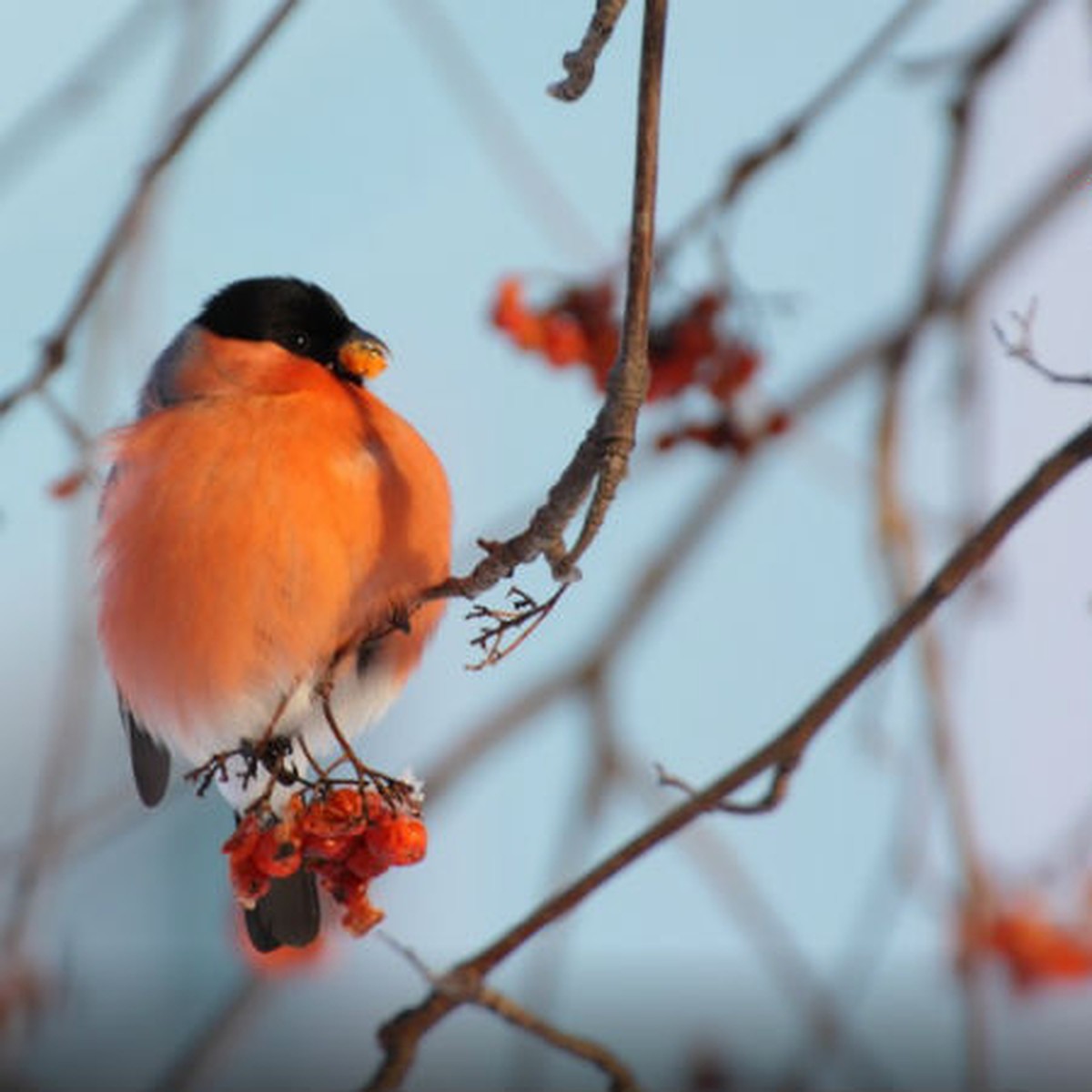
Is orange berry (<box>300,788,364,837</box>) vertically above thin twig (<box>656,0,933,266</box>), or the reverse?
thin twig (<box>656,0,933,266</box>)

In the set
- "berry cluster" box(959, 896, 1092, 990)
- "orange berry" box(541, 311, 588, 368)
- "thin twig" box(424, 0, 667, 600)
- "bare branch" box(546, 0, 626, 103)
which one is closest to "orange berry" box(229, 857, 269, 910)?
"thin twig" box(424, 0, 667, 600)

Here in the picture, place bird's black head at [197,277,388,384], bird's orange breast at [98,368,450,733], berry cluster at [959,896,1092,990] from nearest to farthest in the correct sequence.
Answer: bird's orange breast at [98,368,450,733] < bird's black head at [197,277,388,384] < berry cluster at [959,896,1092,990]

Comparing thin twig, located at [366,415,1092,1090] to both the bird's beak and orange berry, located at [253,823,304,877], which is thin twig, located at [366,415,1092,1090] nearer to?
orange berry, located at [253,823,304,877]

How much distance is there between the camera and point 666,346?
6.21 feet

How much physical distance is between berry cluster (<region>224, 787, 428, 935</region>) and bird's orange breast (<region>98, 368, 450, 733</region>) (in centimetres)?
19

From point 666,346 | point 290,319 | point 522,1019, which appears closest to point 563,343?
point 666,346

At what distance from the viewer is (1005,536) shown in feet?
4.66

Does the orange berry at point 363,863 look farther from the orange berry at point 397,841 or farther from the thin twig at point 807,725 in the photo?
the thin twig at point 807,725

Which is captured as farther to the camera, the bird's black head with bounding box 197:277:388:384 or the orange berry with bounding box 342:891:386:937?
the bird's black head with bounding box 197:277:388:384

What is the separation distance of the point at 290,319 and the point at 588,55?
1.95ft

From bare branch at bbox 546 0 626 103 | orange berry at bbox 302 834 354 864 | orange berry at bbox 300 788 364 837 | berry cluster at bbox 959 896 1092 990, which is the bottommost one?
berry cluster at bbox 959 896 1092 990

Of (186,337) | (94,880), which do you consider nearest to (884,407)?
(186,337)

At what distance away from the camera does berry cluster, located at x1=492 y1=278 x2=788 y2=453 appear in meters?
1.90

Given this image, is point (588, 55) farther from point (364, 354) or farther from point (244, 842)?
point (244, 842)
